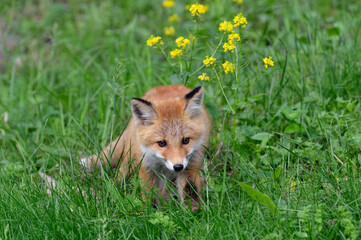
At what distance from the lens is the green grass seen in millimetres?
3467

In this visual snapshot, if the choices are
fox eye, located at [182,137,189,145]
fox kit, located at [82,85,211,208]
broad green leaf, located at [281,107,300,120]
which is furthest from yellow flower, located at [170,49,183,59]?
broad green leaf, located at [281,107,300,120]

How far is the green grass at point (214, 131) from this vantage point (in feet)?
11.4

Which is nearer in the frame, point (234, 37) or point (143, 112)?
point (234, 37)

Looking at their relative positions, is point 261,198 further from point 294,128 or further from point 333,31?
point 333,31

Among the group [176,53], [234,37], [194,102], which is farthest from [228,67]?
[176,53]

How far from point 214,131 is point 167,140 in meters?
1.21

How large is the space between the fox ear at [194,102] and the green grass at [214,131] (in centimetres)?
27

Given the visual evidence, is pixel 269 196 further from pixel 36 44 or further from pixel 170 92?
pixel 36 44

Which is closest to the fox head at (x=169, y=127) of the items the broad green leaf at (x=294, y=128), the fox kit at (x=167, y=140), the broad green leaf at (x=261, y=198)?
the fox kit at (x=167, y=140)

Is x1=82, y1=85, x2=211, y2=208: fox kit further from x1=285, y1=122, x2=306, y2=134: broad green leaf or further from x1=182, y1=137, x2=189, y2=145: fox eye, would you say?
x1=285, y1=122, x2=306, y2=134: broad green leaf

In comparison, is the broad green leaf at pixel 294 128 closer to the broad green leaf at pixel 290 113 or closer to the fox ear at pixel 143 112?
the broad green leaf at pixel 290 113

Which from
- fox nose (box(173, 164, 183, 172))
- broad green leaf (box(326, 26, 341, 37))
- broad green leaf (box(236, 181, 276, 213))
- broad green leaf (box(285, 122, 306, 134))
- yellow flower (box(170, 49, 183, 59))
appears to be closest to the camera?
broad green leaf (box(236, 181, 276, 213))

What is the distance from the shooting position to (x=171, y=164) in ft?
13.3

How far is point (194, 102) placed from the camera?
4.32 meters
